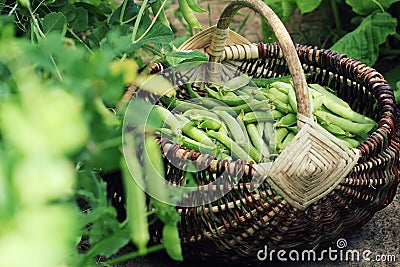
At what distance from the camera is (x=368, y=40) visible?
2.22 metres

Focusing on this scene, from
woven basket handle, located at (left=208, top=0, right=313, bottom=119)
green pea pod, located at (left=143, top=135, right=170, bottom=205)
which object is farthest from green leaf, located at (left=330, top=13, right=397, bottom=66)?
green pea pod, located at (left=143, top=135, right=170, bottom=205)

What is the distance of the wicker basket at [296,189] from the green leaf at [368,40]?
651 millimetres

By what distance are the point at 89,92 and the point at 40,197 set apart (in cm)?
14

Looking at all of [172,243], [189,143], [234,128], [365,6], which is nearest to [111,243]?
[172,243]

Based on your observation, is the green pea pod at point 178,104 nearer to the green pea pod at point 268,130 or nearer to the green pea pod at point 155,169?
the green pea pod at point 268,130

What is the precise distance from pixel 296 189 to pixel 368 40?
1088 millimetres

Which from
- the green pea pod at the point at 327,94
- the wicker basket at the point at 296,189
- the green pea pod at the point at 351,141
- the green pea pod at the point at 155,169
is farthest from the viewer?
the green pea pod at the point at 327,94

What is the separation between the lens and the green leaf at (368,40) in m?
2.21

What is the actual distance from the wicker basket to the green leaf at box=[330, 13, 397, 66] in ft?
2.13

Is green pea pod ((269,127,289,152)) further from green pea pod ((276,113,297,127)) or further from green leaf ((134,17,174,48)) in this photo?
green leaf ((134,17,174,48))

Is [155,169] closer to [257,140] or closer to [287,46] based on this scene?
[287,46]

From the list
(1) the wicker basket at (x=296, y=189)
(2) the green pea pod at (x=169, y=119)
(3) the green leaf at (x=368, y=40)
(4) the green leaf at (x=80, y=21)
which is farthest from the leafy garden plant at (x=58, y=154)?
(3) the green leaf at (x=368, y=40)

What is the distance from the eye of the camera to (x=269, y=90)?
5.61 feet

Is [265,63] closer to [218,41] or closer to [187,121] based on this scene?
[218,41]
